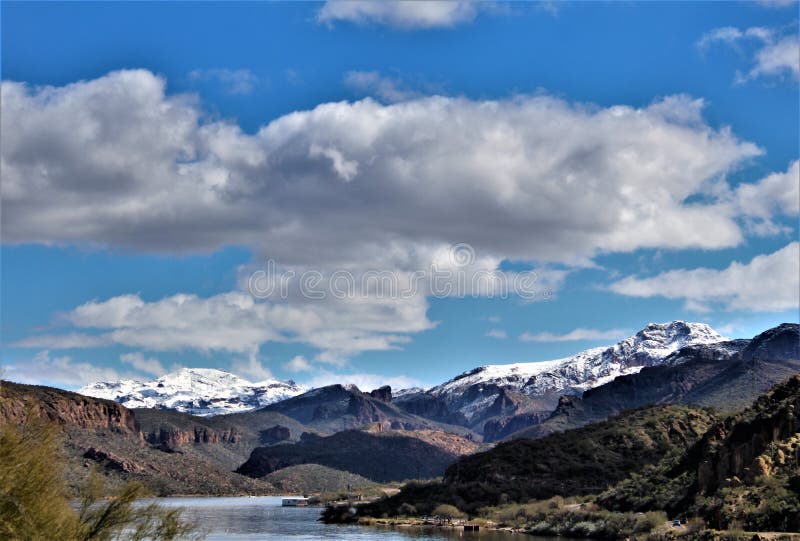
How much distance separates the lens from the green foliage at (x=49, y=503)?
3491 centimetres

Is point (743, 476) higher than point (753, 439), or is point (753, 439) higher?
point (753, 439)

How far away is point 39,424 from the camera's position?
128 ft

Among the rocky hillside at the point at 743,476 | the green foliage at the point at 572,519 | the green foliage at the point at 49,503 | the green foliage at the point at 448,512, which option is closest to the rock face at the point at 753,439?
the rocky hillside at the point at 743,476

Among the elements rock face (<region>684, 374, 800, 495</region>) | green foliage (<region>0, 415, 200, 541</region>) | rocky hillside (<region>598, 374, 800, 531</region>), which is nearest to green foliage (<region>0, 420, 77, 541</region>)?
green foliage (<region>0, 415, 200, 541</region>)

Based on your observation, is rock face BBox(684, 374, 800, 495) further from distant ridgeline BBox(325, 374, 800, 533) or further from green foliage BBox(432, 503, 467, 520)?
green foliage BBox(432, 503, 467, 520)

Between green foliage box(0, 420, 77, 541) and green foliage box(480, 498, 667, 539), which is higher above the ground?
green foliage box(0, 420, 77, 541)

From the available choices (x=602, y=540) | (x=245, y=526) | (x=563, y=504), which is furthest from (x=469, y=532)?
(x=245, y=526)

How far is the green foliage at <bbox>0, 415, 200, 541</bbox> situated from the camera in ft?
115

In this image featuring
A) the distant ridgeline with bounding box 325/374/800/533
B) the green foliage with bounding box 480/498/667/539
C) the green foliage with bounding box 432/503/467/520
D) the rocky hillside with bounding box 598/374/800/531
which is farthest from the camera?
the green foliage with bounding box 432/503/467/520

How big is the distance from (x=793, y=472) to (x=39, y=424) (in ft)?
255

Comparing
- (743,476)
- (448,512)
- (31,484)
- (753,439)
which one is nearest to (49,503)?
(31,484)

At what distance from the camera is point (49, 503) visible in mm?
37750

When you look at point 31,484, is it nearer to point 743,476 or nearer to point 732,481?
point 743,476

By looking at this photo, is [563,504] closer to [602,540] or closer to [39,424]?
[602,540]
